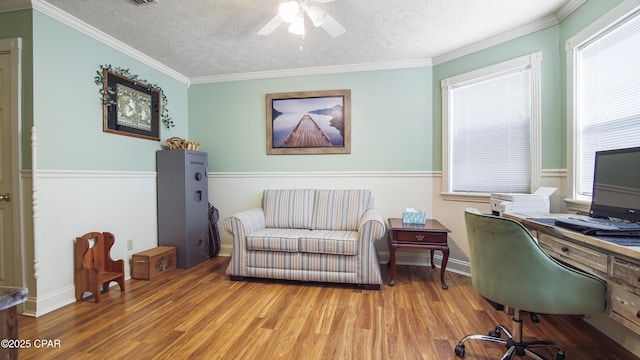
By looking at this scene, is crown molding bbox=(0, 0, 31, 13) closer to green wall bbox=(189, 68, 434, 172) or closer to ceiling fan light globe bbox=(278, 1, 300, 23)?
green wall bbox=(189, 68, 434, 172)

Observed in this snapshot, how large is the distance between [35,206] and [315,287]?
92.5 inches

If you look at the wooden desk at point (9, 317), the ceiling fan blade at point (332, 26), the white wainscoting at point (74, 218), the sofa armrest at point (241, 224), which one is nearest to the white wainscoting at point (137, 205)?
the white wainscoting at point (74, 218)

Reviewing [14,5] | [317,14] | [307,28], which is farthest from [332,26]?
[14,5]

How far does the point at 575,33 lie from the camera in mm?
2084

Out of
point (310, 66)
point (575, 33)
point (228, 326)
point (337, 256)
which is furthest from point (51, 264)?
point (575, 33)

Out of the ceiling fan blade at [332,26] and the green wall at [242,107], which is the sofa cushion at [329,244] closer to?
the green wall at [242,107]

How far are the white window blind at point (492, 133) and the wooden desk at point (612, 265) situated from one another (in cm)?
124

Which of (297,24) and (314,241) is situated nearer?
(297,24)

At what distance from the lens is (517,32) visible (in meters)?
2.46

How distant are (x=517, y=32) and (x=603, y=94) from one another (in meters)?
0.97

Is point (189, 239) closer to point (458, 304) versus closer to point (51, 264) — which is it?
point (51, 264)

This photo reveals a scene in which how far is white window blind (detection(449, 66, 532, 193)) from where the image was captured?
2500 mm

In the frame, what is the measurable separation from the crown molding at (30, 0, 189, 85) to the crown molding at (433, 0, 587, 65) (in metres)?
3.32

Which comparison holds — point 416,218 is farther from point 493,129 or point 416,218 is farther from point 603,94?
point 603,94
